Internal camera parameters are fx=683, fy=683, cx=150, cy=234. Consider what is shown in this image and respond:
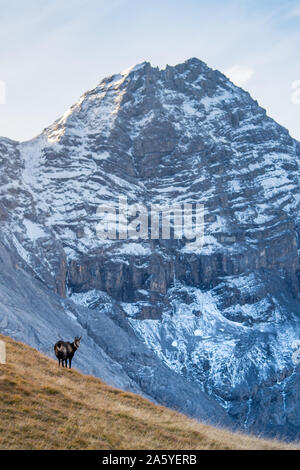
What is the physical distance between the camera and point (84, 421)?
23562mm

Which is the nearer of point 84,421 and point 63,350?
point 84,421

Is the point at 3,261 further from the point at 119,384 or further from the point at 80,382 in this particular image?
the point at 80,382

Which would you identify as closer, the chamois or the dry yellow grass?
the dry yellow grass

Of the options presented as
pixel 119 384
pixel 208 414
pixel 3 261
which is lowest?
pixel 208 414

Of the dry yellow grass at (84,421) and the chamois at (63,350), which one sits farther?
the chamois at (63,350)

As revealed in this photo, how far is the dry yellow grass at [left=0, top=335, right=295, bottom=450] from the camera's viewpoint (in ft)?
70.4

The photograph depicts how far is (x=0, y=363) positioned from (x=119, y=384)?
138636 mm

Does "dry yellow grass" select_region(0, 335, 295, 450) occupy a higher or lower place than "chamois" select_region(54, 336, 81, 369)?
lower

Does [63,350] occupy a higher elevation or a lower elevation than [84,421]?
higher

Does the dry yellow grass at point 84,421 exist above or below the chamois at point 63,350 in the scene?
below

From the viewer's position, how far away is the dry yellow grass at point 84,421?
70.4 ft
